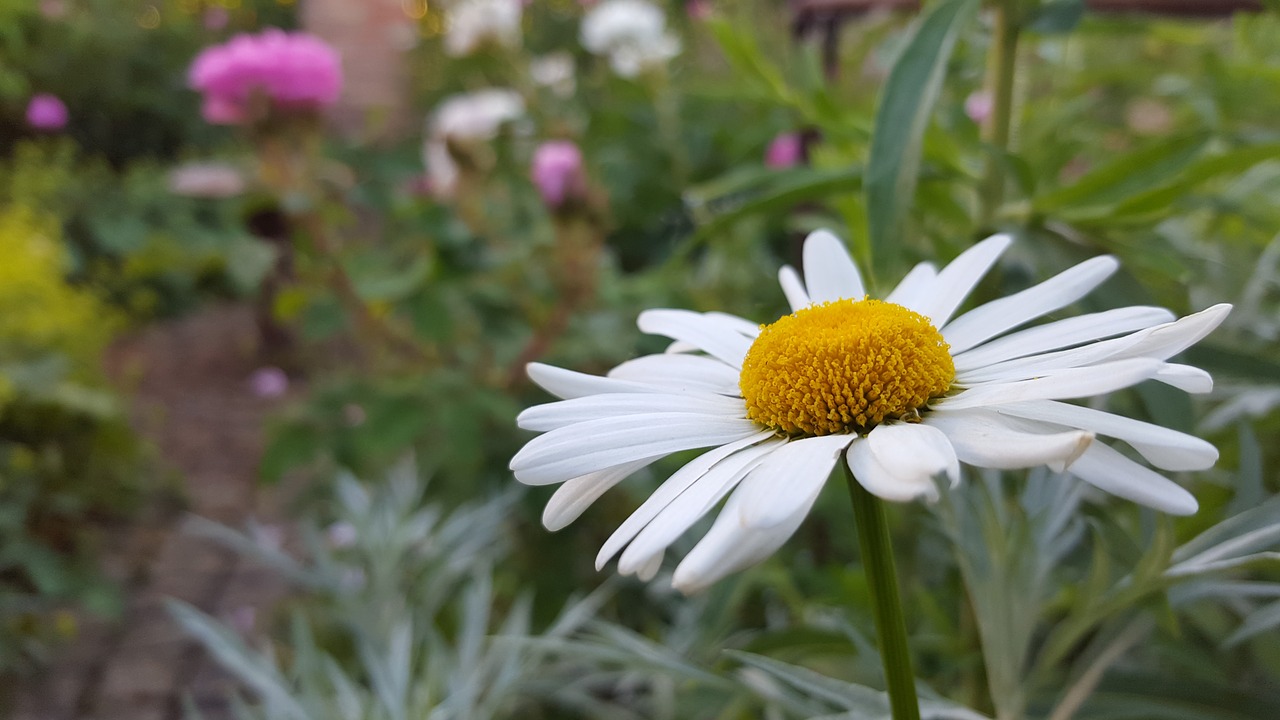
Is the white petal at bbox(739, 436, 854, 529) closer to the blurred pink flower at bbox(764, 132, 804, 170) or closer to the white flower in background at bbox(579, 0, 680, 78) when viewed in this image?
the blurred pink flower at bbox(764, 132, 804, 170)

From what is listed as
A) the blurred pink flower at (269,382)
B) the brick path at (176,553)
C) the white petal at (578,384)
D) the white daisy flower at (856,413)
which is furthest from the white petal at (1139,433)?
the blurred pink flower at (269,382)

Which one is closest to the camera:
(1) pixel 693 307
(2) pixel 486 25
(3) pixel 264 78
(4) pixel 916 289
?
(4) pixel 916 289

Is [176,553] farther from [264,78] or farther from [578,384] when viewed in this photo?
[578,384]

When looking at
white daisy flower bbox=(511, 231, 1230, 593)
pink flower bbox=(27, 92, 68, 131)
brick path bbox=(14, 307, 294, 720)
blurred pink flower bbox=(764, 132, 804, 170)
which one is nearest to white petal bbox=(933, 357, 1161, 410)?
white daisy flower bbox=(511, 231, 1230, 593)

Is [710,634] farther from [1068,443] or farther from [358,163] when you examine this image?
[358,163]

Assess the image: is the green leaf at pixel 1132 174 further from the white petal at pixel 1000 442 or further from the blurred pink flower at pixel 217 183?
the blurred pink flower at pixel 217 183

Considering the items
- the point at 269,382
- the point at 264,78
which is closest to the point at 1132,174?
the point at 264,78
